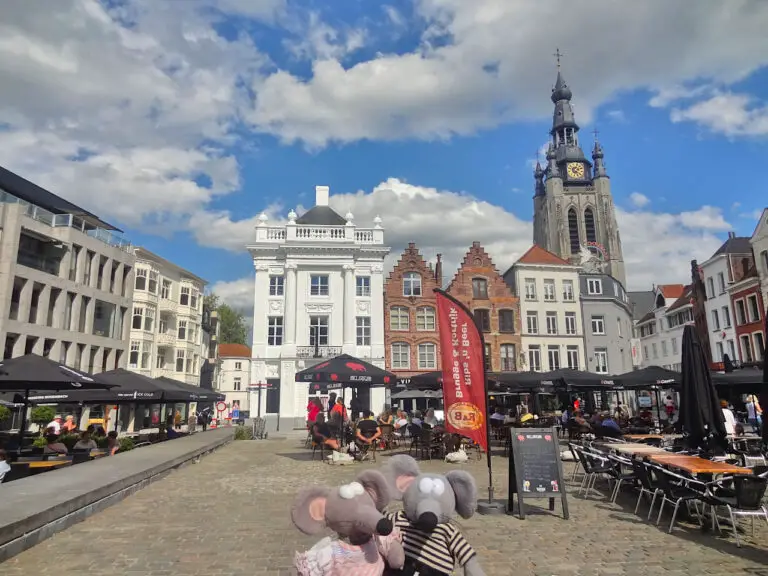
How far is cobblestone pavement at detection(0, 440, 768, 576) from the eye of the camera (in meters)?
5.43

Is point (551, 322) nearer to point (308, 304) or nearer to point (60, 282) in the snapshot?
point (308, 304)

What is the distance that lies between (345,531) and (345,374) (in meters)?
11.7

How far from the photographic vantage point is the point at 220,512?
808 cm

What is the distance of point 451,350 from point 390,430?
9.16 metres

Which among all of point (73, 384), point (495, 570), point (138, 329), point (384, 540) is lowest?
point (495, 570)

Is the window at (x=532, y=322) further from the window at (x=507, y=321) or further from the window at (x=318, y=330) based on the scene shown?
the window at (x=318, y=330)

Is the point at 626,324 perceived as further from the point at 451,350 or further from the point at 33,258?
the point at 33,258

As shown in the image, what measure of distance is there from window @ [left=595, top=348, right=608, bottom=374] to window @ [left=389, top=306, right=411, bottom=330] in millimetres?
16865

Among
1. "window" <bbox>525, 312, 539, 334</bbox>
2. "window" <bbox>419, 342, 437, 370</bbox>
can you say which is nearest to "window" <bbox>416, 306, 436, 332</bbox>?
"window" <bbox>419, 342, 437, 370</bbox>

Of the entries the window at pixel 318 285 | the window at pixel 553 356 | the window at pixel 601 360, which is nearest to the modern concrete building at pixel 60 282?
the window at pixel 318 285

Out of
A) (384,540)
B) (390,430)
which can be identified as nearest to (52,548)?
(384,540)

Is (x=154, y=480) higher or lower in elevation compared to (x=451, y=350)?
lower

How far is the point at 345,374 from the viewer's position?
14930 mm

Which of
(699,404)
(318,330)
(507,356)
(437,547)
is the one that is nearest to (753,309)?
(507,356)
